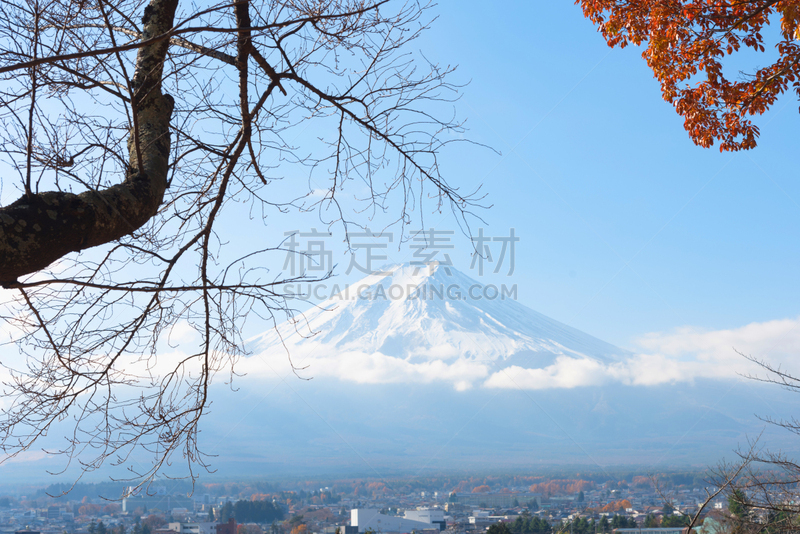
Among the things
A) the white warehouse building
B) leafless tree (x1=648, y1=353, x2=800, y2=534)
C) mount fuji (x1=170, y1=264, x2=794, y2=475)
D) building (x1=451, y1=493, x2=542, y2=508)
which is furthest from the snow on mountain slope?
leafless tree (x1=648, y1=353, x2=800, y2=534)

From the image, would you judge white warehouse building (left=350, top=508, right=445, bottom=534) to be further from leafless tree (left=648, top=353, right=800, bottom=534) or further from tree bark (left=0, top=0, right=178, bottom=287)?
tree bark (left=0, top=0, right=178, bottom=287)

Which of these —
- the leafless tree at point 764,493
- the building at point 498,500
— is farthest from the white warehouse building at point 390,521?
the leafless tree at point 764,493

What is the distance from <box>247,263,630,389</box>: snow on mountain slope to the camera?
69.3 meters

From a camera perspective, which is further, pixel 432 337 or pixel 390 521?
pixel 432 337

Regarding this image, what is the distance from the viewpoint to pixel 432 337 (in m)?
93.2

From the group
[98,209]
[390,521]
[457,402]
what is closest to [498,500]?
[390,521]

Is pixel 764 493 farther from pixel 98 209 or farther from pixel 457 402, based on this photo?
pixel 457 402

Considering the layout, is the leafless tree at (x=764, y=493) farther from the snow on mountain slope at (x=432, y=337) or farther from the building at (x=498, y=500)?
the snow on mountain slope at (x=432, y=337)

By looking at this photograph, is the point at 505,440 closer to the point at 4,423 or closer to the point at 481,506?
the point at 481,506

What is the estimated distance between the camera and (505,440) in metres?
90.6

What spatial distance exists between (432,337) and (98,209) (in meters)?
92.5

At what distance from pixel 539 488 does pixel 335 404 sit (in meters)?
51.4

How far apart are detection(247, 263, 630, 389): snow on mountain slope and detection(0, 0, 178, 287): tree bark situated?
48913 mm

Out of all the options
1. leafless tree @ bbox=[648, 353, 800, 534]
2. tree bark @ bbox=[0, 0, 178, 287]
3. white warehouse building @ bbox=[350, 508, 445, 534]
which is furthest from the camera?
white warehouse building @ bbox=[350, 508, 445, 534]
